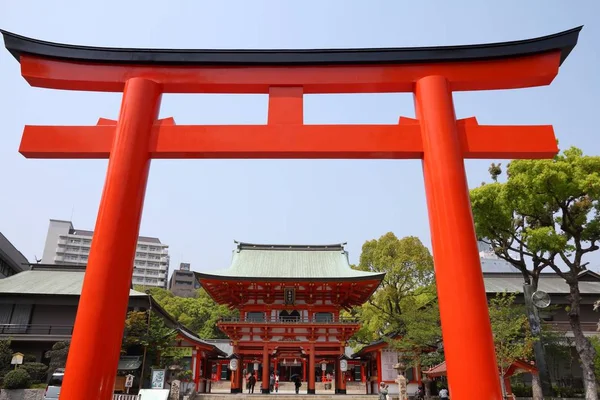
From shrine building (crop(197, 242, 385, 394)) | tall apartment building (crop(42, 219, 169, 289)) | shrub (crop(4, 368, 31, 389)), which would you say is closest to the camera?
shrub (crop(4, 368, 31, 389))

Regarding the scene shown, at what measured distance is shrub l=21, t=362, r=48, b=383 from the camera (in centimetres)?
1944

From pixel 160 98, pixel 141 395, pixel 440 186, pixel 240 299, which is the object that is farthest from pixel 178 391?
pixel 440 186

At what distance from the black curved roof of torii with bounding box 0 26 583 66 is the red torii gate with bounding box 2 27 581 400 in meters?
0.01

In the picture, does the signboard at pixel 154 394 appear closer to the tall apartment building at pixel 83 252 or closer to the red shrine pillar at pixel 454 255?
the red shrine pillar at pixel 454 255

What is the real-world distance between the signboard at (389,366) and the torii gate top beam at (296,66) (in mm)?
18708

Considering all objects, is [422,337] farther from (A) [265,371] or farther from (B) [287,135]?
(B) [287,135]

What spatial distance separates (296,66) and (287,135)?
1087mm

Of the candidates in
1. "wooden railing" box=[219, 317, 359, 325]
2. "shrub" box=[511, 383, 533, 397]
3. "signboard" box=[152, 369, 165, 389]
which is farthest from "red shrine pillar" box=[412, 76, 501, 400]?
"shrub" box=[511, 383, 533, 397]

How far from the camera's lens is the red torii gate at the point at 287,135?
175 inches

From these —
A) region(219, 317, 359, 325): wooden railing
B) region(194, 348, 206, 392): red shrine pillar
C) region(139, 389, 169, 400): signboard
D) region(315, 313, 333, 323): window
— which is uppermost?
region(315, 313, 333, 323): window

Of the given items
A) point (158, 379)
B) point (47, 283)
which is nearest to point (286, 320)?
point (158, 379)

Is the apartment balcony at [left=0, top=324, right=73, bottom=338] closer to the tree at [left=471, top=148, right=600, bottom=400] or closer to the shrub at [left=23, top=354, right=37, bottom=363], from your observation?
the shrub at [left=23, top=354, right=37, bottom=363]

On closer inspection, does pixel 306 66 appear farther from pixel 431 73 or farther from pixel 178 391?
pixel 178 391

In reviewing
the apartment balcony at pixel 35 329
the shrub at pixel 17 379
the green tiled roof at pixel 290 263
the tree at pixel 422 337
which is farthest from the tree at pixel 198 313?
the tree at pixel 422 337
